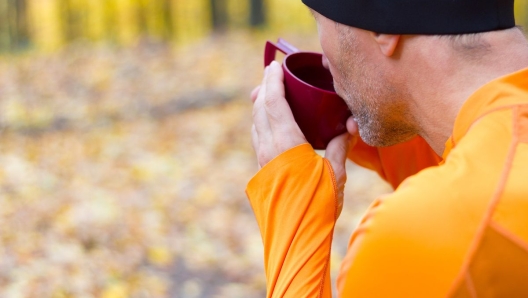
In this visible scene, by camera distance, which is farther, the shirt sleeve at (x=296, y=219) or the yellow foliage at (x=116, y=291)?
the yellow foliage at (x=116, y=291)

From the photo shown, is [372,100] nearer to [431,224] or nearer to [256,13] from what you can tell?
[431,224]

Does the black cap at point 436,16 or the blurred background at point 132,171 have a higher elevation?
the black cap at point 436,16

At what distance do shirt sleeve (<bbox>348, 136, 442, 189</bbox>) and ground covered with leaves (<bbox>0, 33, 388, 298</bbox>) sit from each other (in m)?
2.38

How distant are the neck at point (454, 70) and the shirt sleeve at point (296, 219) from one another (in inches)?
17.4

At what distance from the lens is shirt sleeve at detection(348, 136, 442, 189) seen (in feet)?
8.23

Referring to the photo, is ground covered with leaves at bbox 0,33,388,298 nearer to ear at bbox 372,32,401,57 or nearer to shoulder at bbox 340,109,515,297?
ear at bbox 372,32,401,57

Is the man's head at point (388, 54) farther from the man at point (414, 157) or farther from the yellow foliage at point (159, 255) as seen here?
the yellow foliage at point (159, 255)

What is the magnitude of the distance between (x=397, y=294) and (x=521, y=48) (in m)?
0.76

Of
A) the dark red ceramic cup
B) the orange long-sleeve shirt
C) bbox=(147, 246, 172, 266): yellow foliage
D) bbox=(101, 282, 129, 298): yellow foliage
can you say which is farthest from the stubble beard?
bbox=(147, 246, 172, 266): yellow foliage

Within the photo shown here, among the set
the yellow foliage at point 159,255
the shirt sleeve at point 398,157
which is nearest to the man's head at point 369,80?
the shirt sleeve at point 398,157

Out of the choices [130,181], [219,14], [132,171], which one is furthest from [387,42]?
[219,14]

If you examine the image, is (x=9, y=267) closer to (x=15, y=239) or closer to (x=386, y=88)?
(x=15, y=239)

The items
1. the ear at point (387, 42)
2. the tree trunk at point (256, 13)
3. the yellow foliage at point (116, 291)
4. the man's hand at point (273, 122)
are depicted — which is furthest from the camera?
the tree trunk at point (256, 13)

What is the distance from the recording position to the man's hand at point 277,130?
2.13m
